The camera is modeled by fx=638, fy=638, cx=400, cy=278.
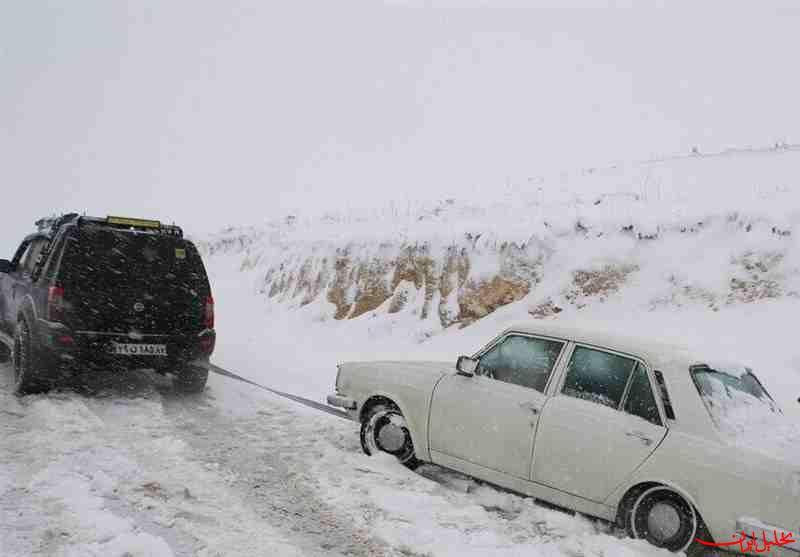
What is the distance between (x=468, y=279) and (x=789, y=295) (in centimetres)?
493

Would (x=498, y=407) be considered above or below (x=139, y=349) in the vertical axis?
above

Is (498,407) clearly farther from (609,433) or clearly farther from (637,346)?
(637,346)

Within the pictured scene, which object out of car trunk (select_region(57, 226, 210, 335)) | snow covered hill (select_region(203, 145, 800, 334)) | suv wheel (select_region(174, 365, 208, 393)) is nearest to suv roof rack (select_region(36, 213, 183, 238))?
car trunk (select_region(57, 226, 210, 335))

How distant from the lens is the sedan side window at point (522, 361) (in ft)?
16.9

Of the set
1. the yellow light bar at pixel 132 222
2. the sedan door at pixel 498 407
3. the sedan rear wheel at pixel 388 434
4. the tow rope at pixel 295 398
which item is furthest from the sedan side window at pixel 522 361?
the yellow light bar at pixel 132 222

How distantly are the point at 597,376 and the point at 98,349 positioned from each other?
216 inches

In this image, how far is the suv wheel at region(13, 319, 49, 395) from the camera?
7164 millimetres

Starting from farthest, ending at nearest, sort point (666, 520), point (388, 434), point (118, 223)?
1. point (118, 223)
2. point (388, 434)
3. point (666, 520)

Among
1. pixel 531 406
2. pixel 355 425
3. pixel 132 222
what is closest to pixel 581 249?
pixel 355 425

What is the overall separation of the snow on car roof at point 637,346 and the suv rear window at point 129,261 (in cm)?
458

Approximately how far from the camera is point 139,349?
7469 millimetres

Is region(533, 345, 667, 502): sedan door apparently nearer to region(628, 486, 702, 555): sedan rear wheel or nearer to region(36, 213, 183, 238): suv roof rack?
region(628, 486, 702, 555): sedan rear wheel

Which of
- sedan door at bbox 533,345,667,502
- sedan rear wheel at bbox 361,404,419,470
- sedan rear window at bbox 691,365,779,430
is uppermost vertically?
sedan rear window at bbox 691,365,779,430

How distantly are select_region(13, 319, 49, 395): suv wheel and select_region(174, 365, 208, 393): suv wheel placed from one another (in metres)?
1.53
